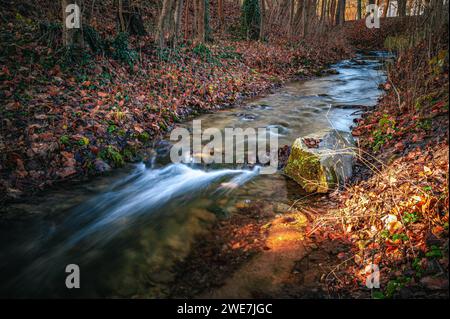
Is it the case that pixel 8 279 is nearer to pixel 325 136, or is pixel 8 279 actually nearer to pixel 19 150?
pixel 19 150

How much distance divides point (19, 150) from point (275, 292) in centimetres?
495

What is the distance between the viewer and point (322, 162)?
5.10 m

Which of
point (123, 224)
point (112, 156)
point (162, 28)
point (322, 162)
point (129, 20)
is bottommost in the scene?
point (123, 224)

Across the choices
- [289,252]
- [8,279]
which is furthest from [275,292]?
[8,279]

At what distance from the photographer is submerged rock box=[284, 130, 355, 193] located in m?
5.11

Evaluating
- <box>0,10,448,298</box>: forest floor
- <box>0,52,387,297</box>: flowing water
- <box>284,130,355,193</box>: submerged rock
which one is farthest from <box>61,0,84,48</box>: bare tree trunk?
<box>284,130,355,193</box>: submerged rock

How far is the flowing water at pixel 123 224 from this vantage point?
12.0 feet

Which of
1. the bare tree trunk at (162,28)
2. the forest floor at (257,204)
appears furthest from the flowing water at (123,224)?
the bare tree trunk at (162,28)

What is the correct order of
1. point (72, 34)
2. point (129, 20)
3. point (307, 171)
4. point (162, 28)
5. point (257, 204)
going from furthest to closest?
point (162, 28), point (129, 20), point (72, 34), point (307, 171), point (257, 204)

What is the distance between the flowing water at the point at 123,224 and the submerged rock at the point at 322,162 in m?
0.29

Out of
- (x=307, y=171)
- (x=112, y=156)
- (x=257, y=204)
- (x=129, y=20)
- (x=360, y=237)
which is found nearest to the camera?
(x=360, y=237)

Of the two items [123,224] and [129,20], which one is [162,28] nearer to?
[129,20]

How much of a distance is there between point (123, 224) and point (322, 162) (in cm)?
335

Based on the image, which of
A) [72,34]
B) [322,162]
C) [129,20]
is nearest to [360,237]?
[322,162]
